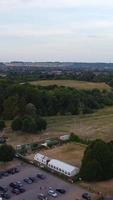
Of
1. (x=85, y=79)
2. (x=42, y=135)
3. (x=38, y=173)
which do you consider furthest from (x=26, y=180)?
(x=85, y=79)

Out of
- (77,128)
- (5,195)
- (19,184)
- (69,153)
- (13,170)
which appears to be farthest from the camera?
(77,128)

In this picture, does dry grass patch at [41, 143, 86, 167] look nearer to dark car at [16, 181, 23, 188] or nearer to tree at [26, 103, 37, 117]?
dark car at [16, 181, 23, 188]

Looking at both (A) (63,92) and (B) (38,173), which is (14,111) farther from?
(B) (38,173)

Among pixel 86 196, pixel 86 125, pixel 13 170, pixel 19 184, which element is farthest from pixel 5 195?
pixel 86 125

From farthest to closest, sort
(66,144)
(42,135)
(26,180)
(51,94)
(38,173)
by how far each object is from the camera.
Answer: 1. (51,94)
2. (42,135)
3. (66,144)
4. (38,173)
5. (26,180)

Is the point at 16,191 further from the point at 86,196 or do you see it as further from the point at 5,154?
the point at 5,154

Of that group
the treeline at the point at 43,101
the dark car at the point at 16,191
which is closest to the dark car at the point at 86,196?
the dark car at the point at 16,191
